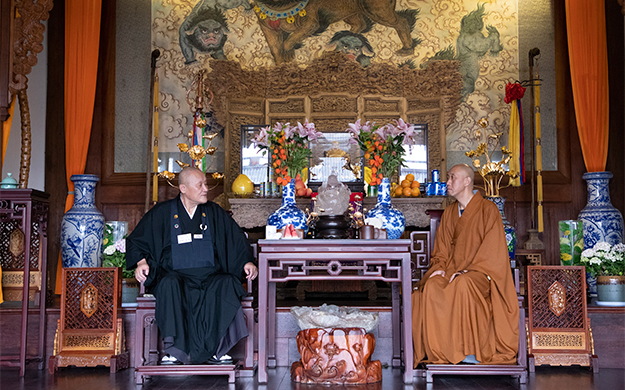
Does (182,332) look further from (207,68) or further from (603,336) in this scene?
(207,68)

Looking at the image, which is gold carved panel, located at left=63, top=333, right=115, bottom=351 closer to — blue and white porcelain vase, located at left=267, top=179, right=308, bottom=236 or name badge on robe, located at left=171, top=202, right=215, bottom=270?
name badge on robe, located at left=171, top=202, right=215, bottom=270

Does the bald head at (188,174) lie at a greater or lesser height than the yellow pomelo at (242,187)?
lesser

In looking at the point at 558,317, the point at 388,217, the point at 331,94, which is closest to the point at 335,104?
the point at 331,94

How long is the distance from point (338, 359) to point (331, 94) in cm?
335

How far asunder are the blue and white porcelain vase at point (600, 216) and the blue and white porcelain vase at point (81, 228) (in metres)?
3.99

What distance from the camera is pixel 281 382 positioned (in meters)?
2.97

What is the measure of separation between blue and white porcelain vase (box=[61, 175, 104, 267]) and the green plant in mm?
3765

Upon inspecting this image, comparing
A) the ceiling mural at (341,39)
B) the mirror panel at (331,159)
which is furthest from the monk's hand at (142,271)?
the ceiling mural at (341,39)

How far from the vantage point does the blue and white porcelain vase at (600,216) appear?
4.73m

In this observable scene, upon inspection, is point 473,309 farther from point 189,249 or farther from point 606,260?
point 189,249

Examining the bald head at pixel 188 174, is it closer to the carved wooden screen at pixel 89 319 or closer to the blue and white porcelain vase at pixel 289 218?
the blue and white porcelain vase at pixel 289 218

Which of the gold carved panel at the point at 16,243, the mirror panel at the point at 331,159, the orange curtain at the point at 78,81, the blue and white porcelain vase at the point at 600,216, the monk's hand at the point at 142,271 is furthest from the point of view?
the mirror panel at the point at 331,159

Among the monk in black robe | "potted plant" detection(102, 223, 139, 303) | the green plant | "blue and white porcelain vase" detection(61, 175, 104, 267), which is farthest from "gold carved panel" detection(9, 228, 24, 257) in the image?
the green plant

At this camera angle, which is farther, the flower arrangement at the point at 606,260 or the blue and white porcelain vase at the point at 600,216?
the blue and white porcelain vase at the point at 600,216
